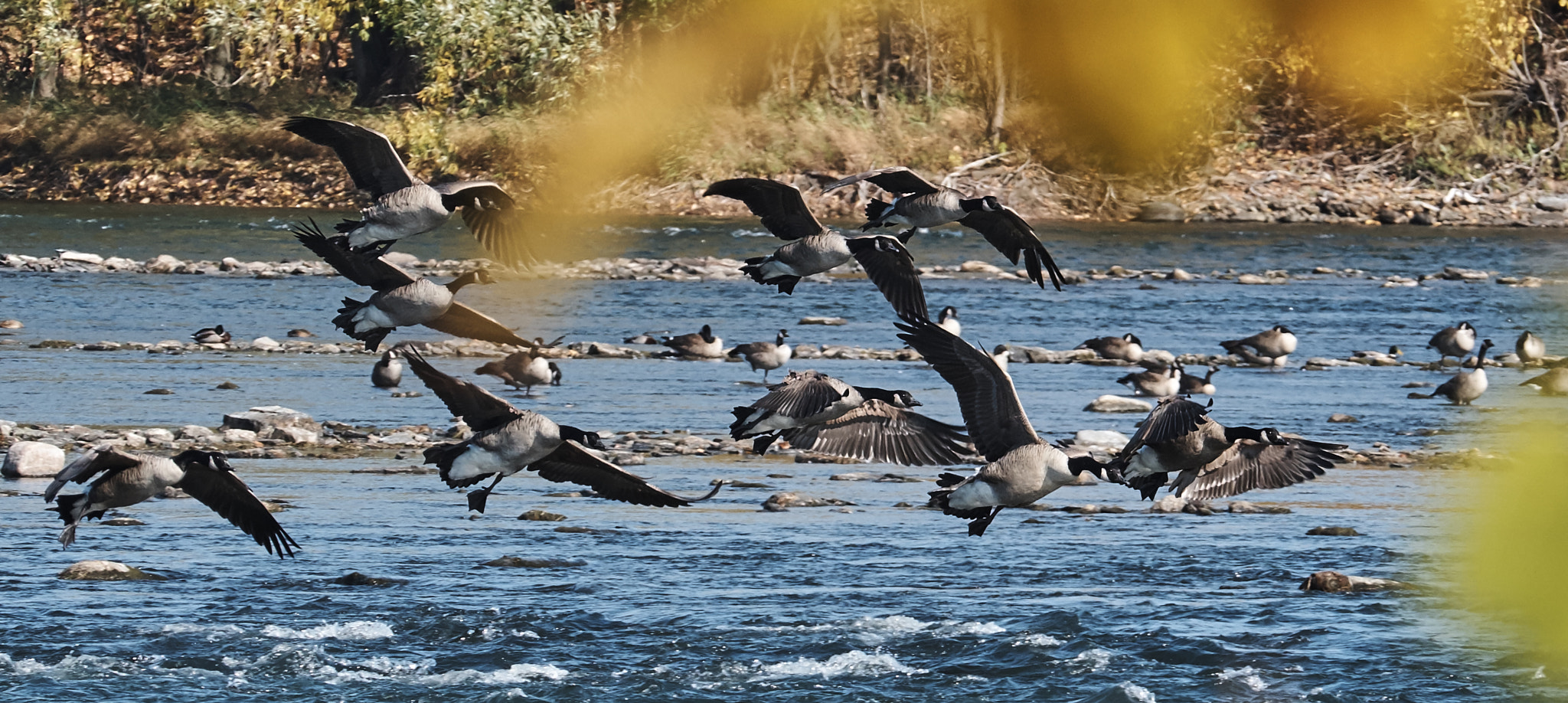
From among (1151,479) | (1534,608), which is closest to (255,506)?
(1151,479)

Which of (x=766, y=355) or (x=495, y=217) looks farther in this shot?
(x=766, y=355)

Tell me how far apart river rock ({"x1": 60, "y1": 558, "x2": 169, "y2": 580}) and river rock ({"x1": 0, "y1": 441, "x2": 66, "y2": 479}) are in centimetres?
407

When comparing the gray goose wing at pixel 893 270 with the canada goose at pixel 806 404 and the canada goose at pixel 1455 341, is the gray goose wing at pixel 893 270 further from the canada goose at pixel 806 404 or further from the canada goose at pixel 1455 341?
the canada goose at pixel 1455 341

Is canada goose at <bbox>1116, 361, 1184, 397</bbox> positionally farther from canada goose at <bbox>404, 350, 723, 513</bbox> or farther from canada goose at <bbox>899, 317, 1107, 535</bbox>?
canada goose at <bbox>404, 350, 723, 513</bbox>

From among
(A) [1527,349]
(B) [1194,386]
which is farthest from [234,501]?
(A) [1527,349]

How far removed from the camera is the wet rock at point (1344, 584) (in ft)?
51.8

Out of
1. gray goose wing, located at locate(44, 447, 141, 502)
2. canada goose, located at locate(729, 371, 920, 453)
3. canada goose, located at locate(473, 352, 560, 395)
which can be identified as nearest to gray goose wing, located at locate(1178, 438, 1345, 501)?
canada goose, located at locate(729, 371, 920, 453)

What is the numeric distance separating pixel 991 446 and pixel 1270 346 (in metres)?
21.7

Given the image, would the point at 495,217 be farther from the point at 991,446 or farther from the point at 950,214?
the point at 991,446

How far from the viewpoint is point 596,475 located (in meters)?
10.8

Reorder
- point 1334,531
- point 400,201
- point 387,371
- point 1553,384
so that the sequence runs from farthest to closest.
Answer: point 387,371 → point 1334,531 → point 400,201 → point 1553,384

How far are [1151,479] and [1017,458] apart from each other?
73 cm

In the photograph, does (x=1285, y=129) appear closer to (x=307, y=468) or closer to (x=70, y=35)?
(x=307, y=468)

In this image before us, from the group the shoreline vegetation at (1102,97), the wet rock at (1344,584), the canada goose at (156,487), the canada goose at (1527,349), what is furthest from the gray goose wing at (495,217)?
the canada goose at (1527,349)
